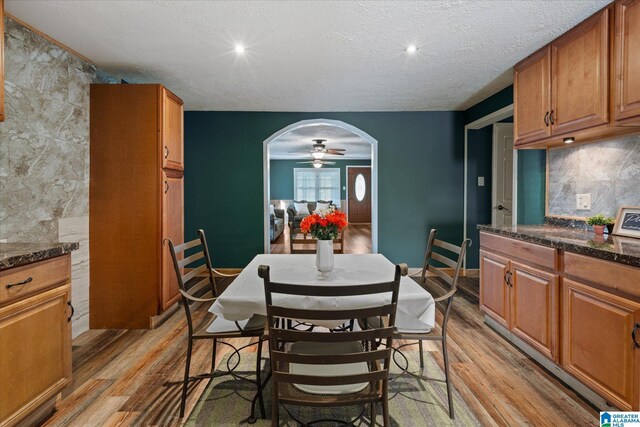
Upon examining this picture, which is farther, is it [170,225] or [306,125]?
[306,125]

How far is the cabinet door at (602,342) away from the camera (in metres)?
1.73

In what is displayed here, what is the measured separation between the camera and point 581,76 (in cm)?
246

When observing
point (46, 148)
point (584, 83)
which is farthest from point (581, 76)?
point (46, 148)

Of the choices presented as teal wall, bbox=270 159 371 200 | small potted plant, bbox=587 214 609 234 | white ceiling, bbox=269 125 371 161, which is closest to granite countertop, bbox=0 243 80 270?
small potted plant, bbox=587 214 609 234

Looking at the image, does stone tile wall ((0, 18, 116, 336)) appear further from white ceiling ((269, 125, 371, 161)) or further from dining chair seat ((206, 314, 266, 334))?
white ceiling ((269, 125, 371, 161))

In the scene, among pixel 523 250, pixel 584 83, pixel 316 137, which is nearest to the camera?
pixel 584 83

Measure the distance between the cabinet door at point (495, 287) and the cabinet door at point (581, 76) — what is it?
3.68 feet

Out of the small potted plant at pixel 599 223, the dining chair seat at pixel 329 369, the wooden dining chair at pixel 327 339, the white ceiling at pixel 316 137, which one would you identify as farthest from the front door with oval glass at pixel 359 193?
the wooden dining chair at pixel 327 339

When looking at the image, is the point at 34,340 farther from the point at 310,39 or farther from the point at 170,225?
the point at 310,39

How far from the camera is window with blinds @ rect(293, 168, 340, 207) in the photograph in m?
12.8

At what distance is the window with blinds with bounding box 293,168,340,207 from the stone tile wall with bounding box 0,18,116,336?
9545mm

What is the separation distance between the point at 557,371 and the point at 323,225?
1877 mm

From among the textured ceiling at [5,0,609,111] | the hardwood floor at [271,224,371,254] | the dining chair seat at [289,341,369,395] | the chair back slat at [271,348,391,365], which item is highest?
the textured ceiling at [5,0,609,111]

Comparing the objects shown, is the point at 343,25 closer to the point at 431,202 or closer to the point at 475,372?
the point at 475,372
